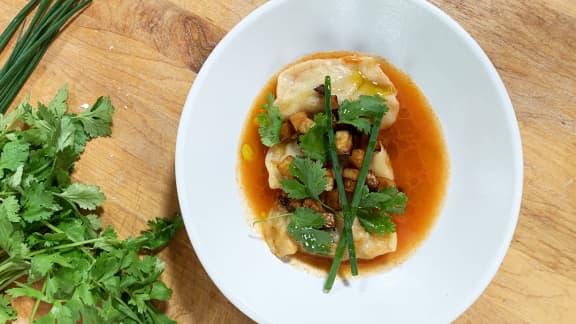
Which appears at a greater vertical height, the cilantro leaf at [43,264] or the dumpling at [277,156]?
the dumpling at [277,156]

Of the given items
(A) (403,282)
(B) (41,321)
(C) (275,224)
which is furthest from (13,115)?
(A) (403,282)

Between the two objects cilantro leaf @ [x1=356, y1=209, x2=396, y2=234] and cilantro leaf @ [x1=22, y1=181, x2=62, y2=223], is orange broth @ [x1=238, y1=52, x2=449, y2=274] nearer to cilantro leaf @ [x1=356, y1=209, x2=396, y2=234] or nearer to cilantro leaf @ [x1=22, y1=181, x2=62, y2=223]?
cilantro leaf @ [x1=356, y1=209, x2=396, y2=234]

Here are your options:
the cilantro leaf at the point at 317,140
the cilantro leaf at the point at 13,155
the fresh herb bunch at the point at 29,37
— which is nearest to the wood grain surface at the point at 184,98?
the fresh herb bunch at the point at 29,37

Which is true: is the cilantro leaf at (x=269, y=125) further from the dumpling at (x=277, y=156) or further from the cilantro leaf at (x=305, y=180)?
the cilantro leaf at (x=305, y=180)

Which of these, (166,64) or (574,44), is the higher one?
(574,44)

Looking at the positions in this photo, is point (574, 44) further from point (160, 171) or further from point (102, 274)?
point (102, 274)

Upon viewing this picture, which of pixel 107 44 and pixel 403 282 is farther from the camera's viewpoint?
pixel 107 44
